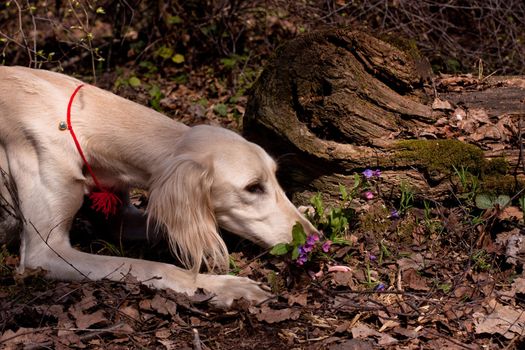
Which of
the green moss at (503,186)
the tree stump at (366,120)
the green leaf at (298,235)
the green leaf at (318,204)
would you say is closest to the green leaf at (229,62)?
the tree stump at (366,120)

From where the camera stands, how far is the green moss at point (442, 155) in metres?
3.96

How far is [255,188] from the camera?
3.71 m

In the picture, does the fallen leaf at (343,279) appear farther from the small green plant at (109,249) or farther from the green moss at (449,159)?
the small green plant at (109,249)

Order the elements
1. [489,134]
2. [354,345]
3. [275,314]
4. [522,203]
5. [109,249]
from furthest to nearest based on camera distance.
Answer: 1. [109,249]
2. [489,134]
3. [522,203]
4. [275,314]
5. [354,345]

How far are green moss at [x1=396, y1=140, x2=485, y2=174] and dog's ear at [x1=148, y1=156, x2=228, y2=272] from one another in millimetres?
1212

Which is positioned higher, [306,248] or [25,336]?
[306,248]

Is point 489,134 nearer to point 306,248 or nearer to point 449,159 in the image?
point 449,159

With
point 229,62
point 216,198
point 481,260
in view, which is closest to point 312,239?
point 216,198

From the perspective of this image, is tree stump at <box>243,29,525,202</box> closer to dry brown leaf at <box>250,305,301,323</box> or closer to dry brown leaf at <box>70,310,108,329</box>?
dry brown leaf at <box>250,305,301,323</box>

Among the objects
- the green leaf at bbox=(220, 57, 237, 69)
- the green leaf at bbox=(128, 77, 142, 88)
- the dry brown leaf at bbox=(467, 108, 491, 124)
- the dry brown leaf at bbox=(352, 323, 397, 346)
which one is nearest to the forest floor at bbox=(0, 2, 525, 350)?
the dry brown leaf at bbox=(352, 323, 397, 346)

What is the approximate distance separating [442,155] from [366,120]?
49cm

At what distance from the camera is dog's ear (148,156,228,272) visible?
3.48 metres

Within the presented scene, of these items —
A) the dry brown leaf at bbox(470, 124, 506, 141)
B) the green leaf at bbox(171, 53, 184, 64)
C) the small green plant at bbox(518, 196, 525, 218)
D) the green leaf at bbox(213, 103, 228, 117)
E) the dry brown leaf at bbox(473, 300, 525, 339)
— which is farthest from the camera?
the green leaf at bbox(171, 53, 184, 64)

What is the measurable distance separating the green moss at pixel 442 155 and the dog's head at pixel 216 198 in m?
0.78
